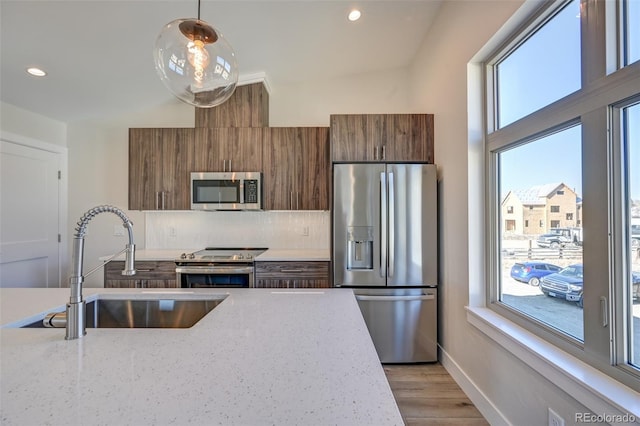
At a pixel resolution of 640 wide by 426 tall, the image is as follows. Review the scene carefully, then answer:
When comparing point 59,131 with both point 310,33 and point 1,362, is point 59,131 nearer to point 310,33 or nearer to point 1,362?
point 310,33

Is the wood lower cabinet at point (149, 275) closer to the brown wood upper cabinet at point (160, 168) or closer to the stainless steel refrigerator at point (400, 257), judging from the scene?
the brown wood upper cabinet at point (160, 168)

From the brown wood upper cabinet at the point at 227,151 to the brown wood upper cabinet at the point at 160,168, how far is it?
11 centimetres

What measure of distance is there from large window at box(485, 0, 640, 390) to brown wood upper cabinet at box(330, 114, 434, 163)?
28.4 inches

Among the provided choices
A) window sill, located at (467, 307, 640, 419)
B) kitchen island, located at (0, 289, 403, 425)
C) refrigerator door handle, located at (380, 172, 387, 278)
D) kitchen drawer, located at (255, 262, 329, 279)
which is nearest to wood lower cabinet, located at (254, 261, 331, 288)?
kitchen drawer, located at (255, 262, 329, 279)

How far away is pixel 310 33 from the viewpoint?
2.62m

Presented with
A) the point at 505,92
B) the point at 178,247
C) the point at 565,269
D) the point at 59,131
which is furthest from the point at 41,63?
the point at 565,269

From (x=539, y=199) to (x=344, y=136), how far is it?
63.3 inches

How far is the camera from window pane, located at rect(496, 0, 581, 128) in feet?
4.48

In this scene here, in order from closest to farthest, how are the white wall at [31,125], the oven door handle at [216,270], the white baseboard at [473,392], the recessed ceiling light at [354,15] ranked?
1. the white baseboard at [473,392]
2. the recessed ceiling light at [354,15]
3. the oven door handle at [216,270]
4. the white wall at [31,125]

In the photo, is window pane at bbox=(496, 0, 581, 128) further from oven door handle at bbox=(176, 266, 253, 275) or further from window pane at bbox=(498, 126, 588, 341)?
oven door handle at bbox=(176, 266, 253, 275)

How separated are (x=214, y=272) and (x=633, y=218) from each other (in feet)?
9.31

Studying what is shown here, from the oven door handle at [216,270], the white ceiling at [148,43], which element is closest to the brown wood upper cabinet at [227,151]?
the white ceiling at [148,43]

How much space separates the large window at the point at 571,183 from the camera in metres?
1.13

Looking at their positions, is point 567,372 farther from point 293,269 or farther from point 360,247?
point 293,269
